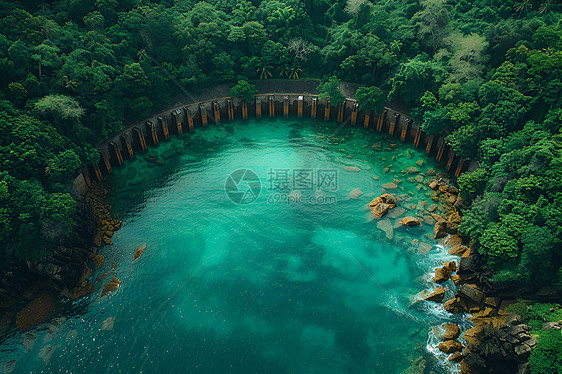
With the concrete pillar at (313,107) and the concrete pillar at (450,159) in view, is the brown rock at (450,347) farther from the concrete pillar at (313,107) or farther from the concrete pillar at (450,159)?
the concrete pillar at (313,107)

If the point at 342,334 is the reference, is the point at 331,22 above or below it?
above

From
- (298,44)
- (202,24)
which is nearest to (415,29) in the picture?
(298,44)

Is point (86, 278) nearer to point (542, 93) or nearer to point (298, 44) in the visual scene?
point (298, 44)

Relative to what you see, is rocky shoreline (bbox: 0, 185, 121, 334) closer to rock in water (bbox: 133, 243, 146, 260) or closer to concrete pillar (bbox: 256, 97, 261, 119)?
rock in water (bbox: 133, 243, 146, 260)

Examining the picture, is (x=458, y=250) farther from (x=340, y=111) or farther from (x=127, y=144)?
(x=127, y=144)

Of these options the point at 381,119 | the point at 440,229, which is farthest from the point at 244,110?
the point at 440,229

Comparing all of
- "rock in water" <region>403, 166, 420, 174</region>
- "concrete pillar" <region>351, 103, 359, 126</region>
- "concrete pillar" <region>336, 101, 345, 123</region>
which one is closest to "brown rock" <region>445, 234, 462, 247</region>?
"rock in water" <region>403, 166, 420, 174</region>

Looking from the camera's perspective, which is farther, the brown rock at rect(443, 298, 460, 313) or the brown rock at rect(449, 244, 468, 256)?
the brown rock at rect(449, 244, 468, 256)
